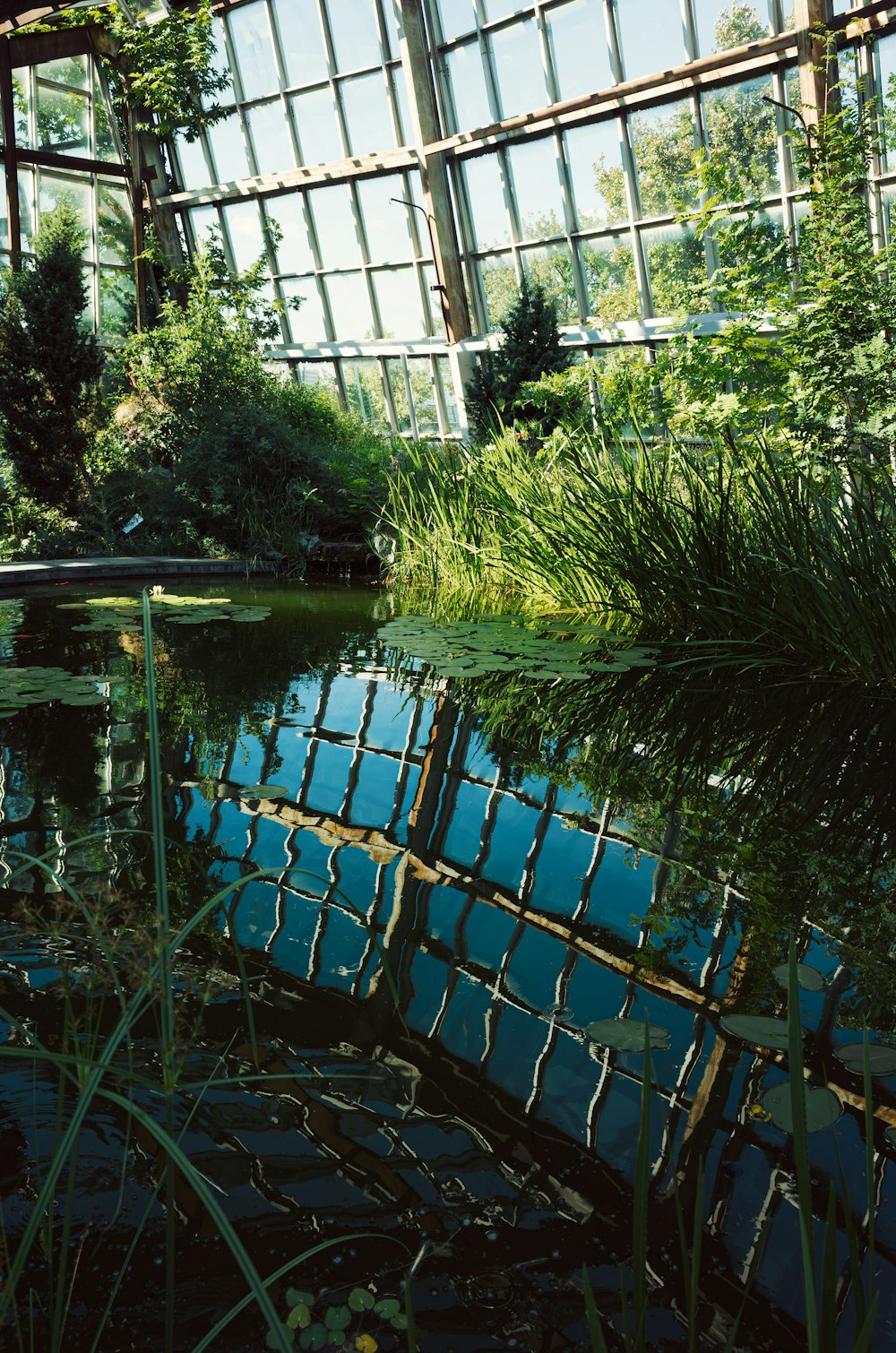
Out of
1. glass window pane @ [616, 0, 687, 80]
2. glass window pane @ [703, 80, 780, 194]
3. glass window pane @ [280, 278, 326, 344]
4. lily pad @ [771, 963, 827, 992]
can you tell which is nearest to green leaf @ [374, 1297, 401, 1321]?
lily pad @ [771, 963, 827, 992]

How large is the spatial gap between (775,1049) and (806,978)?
20 centimetres

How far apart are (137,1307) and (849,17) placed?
29.2 ft

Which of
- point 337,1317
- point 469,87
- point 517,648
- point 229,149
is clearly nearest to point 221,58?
point 229,149

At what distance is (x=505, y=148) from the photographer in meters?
9.57

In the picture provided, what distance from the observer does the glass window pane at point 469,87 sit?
31.3 ft

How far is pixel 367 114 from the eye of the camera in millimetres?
10305

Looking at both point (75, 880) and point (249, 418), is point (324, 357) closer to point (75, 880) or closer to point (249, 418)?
point (249, 418)

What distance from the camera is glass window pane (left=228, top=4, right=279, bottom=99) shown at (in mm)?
10672

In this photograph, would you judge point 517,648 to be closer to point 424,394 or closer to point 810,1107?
point 810,1107

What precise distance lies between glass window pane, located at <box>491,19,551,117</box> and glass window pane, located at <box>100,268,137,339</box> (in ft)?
16.1

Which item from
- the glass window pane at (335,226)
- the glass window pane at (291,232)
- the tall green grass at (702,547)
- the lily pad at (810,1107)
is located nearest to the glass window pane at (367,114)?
the glass window pane at (335,226)

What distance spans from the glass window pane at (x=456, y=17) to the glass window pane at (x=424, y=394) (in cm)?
305

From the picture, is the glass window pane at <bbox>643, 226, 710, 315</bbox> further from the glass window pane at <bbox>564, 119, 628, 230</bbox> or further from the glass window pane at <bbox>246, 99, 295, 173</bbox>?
the glass window pane at <bbox>246, 99, 295, 173</bbox>

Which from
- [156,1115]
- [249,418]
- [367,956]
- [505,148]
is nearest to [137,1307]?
[156,1115]
